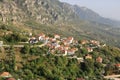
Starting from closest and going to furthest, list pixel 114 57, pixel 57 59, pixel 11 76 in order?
pixel 11 76, pixel 57 59, pixel 114 57

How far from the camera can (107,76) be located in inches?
3570

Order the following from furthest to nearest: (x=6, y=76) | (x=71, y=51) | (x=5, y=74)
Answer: (x=71, y=51) → (x=5, y=74) → (x=6, y=76)

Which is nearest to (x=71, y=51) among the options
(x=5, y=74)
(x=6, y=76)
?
(x=5, y=74)

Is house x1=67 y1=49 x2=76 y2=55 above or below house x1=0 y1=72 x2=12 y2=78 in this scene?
below

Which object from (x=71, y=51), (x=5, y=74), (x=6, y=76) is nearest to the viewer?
(x=6, y=76)

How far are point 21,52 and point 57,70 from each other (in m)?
13.0

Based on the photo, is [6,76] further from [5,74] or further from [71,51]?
[71,51]

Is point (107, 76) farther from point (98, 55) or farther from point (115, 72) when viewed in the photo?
point (98, 55)

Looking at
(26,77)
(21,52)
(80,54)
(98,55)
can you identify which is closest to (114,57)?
(98,55)

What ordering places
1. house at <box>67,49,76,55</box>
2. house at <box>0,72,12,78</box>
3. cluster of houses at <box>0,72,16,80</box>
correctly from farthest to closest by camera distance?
house at <box>67,49,76,55</box> < house at <box>0,72,12,78</box> < cluster of houses at <box>0,72,16,80</box>

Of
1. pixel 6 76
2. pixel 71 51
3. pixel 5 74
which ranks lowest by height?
pixel 71 51

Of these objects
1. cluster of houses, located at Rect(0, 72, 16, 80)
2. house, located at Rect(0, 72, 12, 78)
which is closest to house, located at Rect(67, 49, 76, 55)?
house, located at Rect(0, 72, 12, 78)

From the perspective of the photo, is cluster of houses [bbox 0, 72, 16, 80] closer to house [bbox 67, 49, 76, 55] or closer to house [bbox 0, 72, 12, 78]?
house [bbox 0, 72, 12, 78]

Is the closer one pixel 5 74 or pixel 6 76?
pixel 6 76
